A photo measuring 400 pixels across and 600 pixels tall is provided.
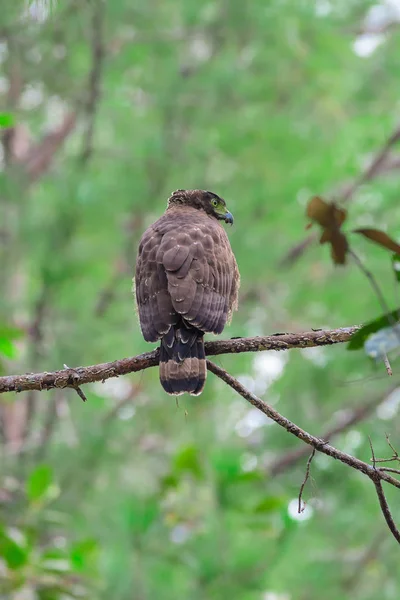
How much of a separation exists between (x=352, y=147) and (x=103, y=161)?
6.58ft

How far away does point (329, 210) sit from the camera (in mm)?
1515

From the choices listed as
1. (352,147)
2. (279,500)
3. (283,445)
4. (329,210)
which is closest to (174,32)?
(352,147)

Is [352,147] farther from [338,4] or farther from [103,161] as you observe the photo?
[338,4]

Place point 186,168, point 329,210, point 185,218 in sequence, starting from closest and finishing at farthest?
point 329,210 < point 185,218 < point 186,168

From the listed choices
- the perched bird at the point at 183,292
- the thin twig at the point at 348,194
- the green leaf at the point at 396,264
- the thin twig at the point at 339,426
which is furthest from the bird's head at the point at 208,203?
the green leaf at the point at 396,264

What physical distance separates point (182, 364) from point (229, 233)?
3.31 metres

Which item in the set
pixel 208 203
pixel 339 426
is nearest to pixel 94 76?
pixel 208 203

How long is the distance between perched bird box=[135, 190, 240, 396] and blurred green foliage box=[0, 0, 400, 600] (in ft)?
5.89

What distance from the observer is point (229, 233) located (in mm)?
6328

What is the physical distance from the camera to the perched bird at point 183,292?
3139 millimetres

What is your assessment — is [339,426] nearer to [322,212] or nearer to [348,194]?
[348,194]

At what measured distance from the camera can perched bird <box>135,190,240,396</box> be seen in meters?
3.14

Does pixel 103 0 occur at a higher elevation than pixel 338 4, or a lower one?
lower

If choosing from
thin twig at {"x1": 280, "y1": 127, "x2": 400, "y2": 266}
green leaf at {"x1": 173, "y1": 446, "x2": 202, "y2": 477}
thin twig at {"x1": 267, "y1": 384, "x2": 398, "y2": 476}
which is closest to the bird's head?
green leaf at {"x1": 173, "y1": 446, "x2": 202, "y2": 477}
